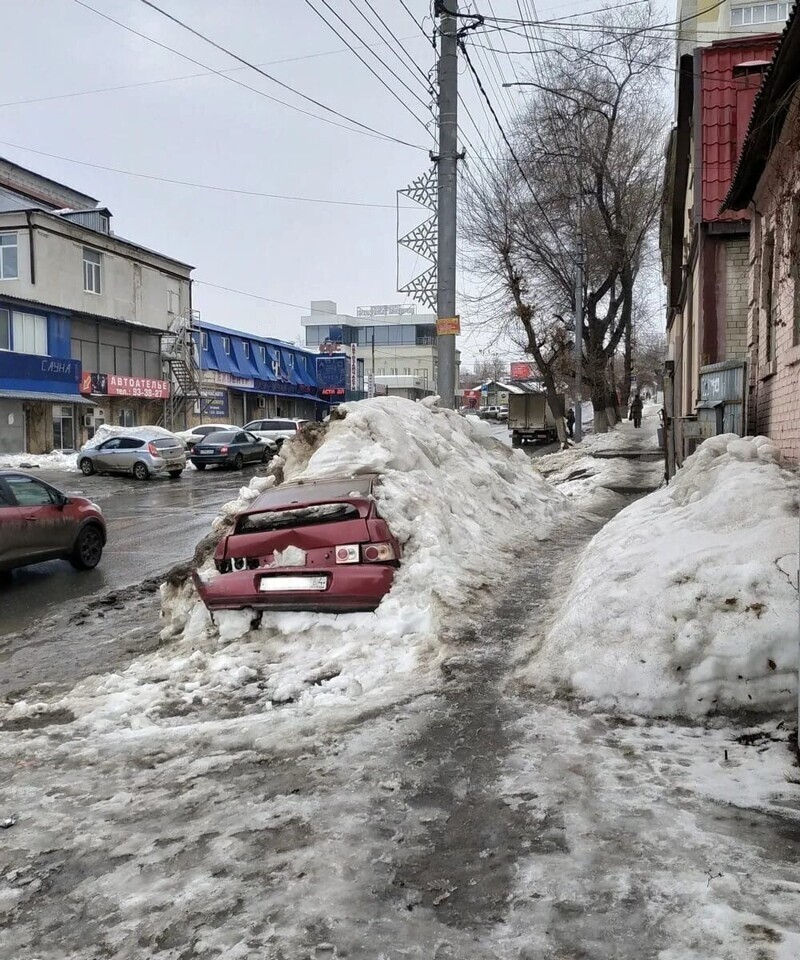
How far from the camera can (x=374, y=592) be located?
19.2 feet

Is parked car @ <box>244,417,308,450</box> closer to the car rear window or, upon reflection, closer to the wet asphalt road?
the wet asphalt road

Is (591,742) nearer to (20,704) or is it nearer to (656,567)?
(656,567)

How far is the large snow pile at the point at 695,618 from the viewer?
161 inches

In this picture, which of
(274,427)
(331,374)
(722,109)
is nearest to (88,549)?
(722,109)

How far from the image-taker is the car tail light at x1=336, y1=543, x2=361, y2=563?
19.5 ft

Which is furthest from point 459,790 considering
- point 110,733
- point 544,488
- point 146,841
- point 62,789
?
point 544,488

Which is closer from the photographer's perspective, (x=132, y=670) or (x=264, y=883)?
(x=264, y=883)

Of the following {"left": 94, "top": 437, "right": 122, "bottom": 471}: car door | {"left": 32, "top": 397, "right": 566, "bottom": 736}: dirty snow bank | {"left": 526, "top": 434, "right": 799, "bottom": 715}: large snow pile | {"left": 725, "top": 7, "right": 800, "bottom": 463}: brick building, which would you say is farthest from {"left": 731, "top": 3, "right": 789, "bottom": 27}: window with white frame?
{"left": 526, "top": 434, "right": 799, "bottom": 715}: large snow pile

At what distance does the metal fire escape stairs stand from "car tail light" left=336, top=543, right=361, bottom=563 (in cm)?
3807

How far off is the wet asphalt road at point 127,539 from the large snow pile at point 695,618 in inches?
222

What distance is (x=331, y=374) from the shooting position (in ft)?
202

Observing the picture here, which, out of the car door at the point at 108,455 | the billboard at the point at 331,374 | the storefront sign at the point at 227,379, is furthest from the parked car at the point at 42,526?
the billboard at the point at 331,374

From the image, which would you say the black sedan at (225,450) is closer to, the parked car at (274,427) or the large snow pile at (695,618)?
the parked car at (274,427)

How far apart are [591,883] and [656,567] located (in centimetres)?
268
